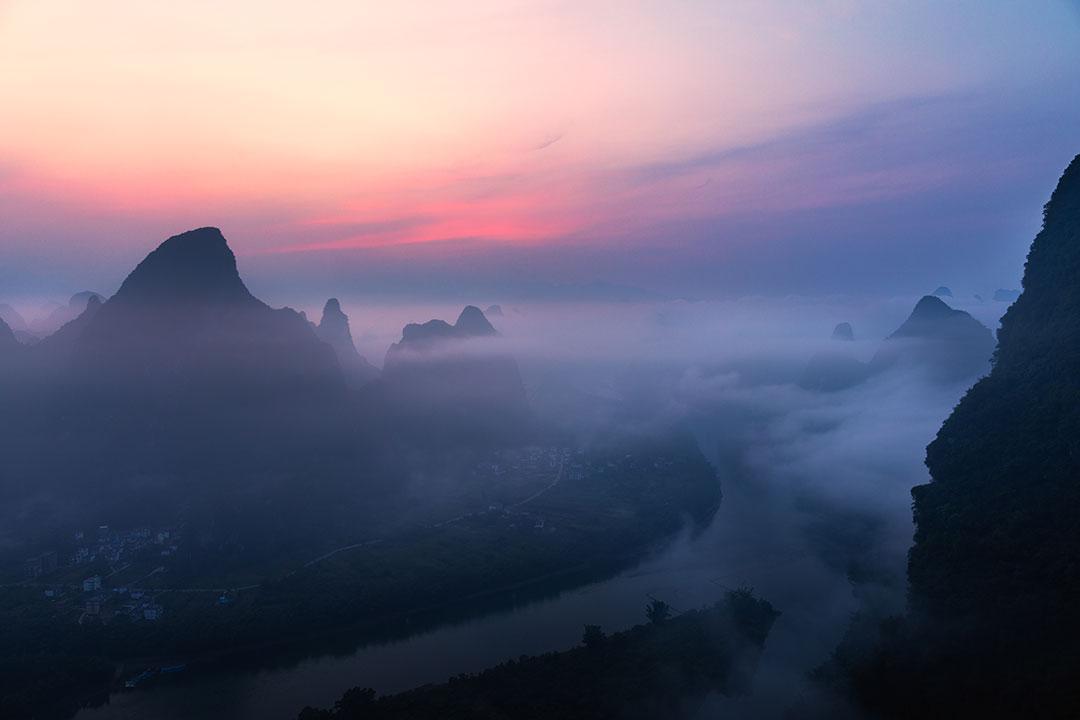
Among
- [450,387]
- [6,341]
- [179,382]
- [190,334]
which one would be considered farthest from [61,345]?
[450,387]

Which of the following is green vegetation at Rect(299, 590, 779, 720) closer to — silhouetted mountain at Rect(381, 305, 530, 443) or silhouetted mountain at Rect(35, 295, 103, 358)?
silhouetted mountain at Rect(381, 305, 530, 443)

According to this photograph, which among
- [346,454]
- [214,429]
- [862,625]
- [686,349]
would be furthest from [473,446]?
[686,349]

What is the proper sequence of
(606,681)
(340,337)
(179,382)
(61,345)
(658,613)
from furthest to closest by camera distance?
(340,337), (61,345), (179,382), (658,613), (606,681)

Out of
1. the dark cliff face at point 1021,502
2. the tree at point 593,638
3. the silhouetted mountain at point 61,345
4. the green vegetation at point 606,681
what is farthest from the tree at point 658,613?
the silhouetted mountain at point 61,345

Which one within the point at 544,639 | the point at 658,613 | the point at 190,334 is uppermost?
the point at 190,334

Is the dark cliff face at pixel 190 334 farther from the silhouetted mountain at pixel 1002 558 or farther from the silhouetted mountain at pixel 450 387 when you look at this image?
the silhouetted mountain at pixel 1002 558

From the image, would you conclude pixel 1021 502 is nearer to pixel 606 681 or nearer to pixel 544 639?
pixel 606 681
